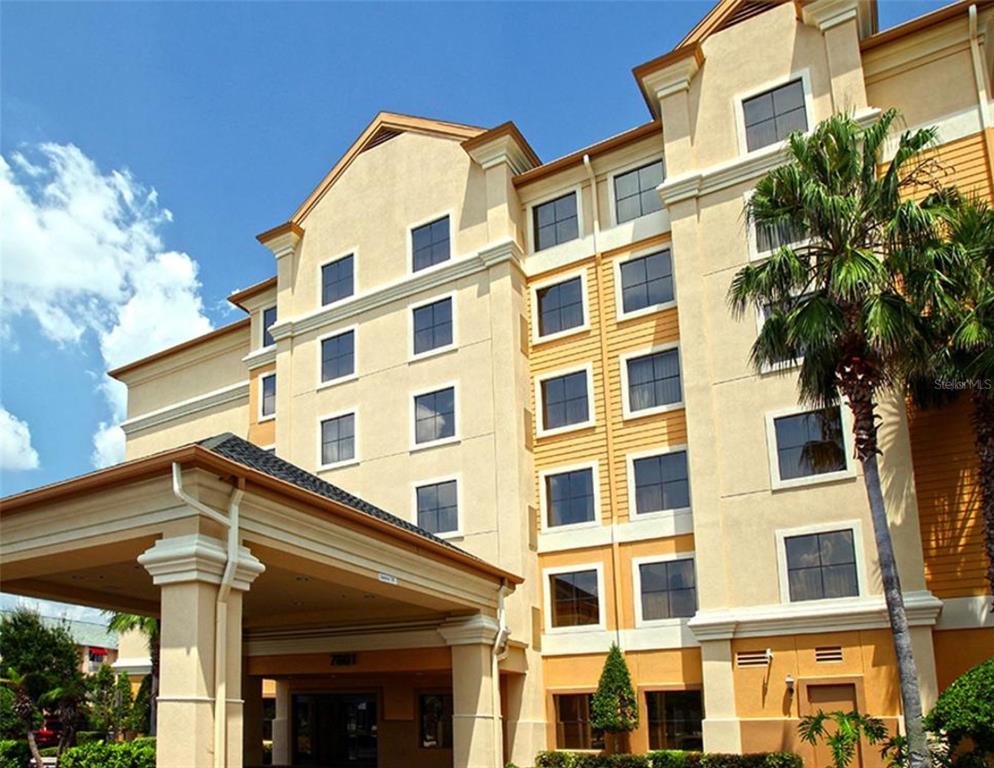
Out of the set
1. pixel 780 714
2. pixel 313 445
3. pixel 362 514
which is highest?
pixel 313 445

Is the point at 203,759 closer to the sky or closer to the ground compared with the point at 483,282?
closer to the ground

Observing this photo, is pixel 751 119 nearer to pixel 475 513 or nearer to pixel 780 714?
pixel 475 513

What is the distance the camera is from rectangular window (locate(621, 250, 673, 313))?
2562 centimetres

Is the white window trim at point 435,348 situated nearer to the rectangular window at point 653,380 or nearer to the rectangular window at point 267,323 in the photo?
the rectangular window at point 653,380

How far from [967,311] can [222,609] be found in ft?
47.6

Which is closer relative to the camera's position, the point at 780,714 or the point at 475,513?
the point at 780,714

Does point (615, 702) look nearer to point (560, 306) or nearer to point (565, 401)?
point (565, 401)

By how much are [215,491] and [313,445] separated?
16919mm

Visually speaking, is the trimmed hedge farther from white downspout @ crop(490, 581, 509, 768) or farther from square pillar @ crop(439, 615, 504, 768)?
square pillar @ crop(439, 615, 504, 768)

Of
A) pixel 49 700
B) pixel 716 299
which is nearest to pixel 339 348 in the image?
pixel 716 299

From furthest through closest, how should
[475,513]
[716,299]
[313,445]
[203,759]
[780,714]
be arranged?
1. [313,445]
2. [475,513]
3. [716,299]
4. [780,714]
5. [203,759]

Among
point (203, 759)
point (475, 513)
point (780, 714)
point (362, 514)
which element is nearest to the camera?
point (203, 759)

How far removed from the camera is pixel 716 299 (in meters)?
24.1

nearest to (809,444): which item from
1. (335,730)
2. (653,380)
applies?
(653,380)
